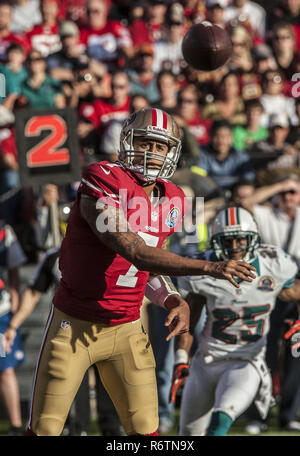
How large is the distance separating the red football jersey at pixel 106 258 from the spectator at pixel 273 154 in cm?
335

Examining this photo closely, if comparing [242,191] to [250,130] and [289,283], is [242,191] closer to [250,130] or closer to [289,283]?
[250,130]

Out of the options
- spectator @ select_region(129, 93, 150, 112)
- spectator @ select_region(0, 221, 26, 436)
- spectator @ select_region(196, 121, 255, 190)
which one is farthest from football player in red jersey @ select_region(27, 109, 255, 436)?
spectator @ select_region(129, 93, 150, 112)

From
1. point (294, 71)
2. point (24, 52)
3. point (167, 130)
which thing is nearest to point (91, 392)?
point (167, 130)

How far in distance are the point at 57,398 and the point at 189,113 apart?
4.52 metres

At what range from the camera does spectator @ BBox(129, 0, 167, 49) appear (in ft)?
29.7

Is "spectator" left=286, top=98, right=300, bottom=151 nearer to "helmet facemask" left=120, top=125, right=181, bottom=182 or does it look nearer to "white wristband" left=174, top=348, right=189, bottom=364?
"white wristband" left=174, top=348, right=189, bottom=364

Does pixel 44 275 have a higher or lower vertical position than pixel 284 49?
lower

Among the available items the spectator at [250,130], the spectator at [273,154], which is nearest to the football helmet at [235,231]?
the spectator at [273,154]

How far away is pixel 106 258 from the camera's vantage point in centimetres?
353

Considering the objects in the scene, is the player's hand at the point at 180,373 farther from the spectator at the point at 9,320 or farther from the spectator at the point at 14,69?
the spectator at the point at 14,69

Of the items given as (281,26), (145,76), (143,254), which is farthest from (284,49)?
(143,254)

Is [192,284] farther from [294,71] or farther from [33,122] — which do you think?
[294,71]

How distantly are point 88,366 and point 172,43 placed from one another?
5.79 meters

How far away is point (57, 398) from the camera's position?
3525 millimetres
